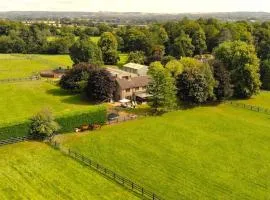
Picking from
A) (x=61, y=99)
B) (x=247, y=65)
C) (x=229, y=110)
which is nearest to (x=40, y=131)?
(x=61, y=99)

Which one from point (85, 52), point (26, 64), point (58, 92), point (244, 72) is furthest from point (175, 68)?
point (26, 64)

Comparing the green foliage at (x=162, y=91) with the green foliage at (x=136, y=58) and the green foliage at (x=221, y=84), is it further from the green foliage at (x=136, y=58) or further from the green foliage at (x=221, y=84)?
the green foliage at (x=136, y=58)

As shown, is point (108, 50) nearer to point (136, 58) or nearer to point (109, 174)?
point (136, 58)

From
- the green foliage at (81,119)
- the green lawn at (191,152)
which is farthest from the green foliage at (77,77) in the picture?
the green lawn at (191,152)

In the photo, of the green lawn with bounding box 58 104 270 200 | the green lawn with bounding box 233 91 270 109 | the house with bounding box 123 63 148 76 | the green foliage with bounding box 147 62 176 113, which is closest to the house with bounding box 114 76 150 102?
the green foliage with bounding box 147 62 176 113

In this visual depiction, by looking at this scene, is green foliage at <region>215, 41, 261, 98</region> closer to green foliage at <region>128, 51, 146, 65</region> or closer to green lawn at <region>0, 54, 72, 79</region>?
green foliage at <region>128, 51, 146, 65</region>

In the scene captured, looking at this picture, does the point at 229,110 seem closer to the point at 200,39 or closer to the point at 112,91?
the point at 112,91
